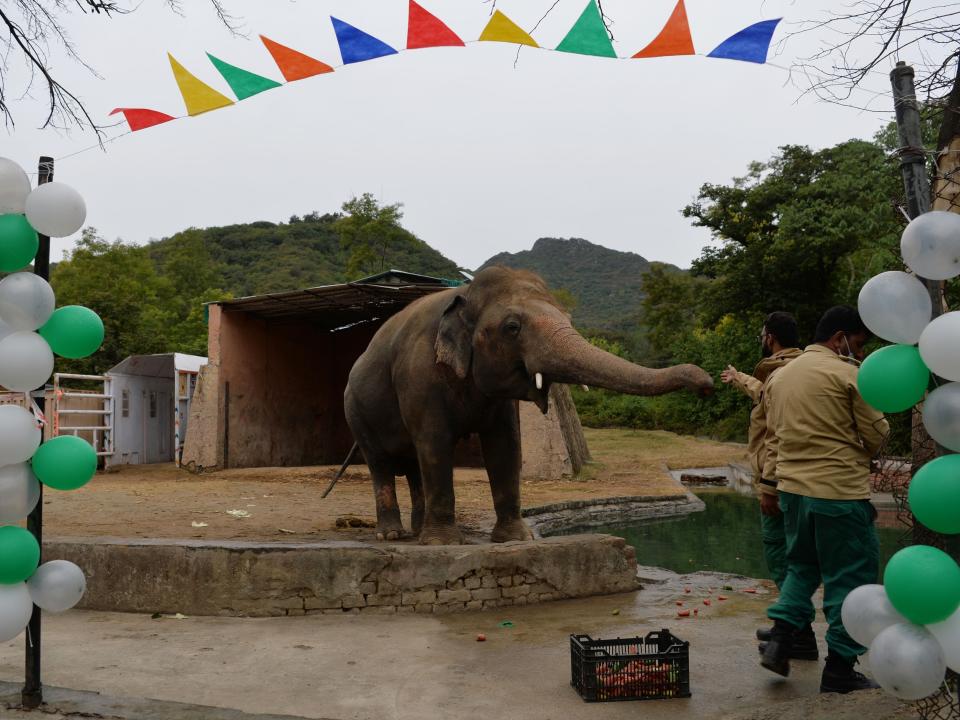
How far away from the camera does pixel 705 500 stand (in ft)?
52.3

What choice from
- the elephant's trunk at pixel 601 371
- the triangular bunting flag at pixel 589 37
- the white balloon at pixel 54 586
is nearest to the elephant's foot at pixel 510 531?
the elephant's trunk at pixel 601 371

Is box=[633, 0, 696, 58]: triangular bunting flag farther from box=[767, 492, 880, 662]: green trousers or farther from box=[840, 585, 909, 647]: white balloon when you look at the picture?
box=[840, 585, 909, 647]: white balloon

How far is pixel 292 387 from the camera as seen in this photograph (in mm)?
20172

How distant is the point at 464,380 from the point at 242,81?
2911mm

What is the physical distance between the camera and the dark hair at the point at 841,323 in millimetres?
4316

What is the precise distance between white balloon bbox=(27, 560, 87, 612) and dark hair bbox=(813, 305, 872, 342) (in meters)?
3.86

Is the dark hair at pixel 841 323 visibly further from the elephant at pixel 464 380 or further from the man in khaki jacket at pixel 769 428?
the elephant at pixel 464 380

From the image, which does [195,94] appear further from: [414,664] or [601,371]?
[414,664]

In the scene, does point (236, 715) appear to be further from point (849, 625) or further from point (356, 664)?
point (849, 625)

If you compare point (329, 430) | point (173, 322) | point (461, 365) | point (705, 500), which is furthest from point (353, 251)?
point (461, 365)

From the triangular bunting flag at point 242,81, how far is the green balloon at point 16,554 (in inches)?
152

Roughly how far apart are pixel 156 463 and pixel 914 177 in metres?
20.3

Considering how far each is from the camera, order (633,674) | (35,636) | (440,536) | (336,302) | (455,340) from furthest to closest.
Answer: (336,302) < (440,536) < (455,340) < (633,674) < (35,636)

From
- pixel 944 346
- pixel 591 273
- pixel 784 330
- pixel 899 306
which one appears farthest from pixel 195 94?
pixel 591 273
